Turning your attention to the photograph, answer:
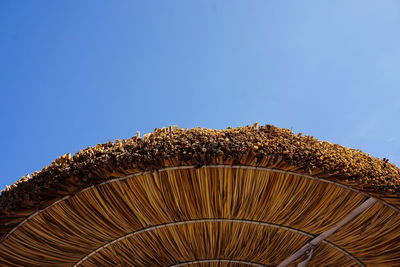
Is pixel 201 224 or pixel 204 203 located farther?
pixel 201 224

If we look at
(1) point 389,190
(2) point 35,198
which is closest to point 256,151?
(1) point 389,190

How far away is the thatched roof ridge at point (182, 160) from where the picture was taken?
6.95ft

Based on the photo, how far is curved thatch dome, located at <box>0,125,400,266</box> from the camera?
2154 mm

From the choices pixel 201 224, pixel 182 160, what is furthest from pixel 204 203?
pixel 182 160

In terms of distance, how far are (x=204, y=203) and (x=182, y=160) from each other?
0.43m

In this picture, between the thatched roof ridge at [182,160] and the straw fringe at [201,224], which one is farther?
the straw fringe at [201,224]

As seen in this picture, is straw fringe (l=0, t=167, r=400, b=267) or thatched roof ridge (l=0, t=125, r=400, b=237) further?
straw fringe (l=0, t=167, r=400, b=267)

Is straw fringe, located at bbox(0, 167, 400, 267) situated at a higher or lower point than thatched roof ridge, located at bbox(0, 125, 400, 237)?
lower

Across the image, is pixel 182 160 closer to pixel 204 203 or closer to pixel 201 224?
pixel 204 203

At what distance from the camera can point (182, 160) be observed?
83.8 inches

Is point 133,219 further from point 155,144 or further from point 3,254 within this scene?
point 3,254

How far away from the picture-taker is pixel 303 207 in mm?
2473

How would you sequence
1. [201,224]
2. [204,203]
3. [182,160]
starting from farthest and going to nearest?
[201,224], [204,203], [182,160]

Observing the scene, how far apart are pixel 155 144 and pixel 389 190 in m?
1.44
